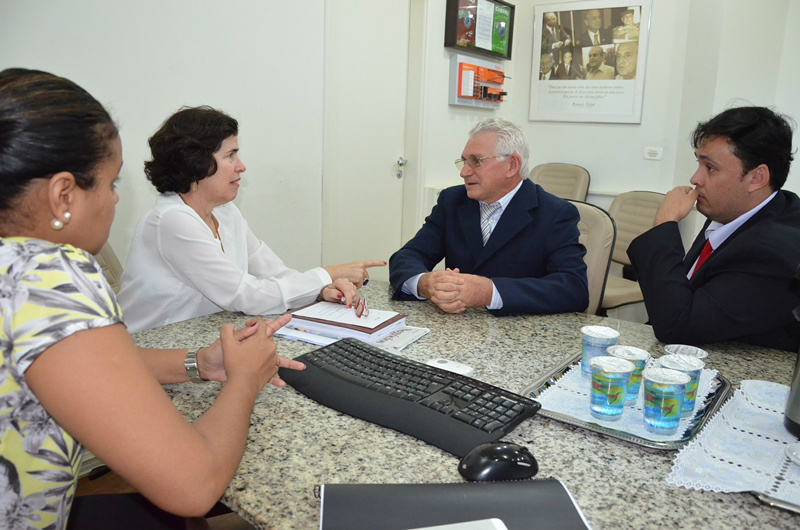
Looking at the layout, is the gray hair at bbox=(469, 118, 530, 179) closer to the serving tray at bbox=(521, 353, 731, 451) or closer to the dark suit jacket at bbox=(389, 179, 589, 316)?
the dark suit jacket at bbox=(389, 179, 589, 316)

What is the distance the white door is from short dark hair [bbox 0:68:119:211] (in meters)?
2.69

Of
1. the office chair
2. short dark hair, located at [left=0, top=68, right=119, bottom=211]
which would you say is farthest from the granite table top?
the office chair

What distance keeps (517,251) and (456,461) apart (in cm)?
127

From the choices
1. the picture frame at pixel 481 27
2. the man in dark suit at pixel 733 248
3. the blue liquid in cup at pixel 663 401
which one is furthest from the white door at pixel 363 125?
the blue liquid in cup at pixel 663 401

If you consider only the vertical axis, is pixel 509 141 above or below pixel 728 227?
above

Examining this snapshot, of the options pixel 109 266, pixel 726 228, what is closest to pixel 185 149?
pixel 109 266

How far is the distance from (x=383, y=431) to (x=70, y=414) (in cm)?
46

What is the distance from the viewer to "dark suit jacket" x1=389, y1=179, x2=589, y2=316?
1730 mm

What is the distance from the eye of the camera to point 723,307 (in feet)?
4.64

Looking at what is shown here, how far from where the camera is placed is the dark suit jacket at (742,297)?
4.58 ft

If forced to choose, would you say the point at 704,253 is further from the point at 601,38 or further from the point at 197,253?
the point at 601,38

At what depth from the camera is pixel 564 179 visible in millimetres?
4520

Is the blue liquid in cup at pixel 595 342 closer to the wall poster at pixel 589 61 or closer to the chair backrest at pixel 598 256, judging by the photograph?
the chair backrest at pixel 598 256

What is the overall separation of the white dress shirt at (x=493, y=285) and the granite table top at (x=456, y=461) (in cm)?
36
